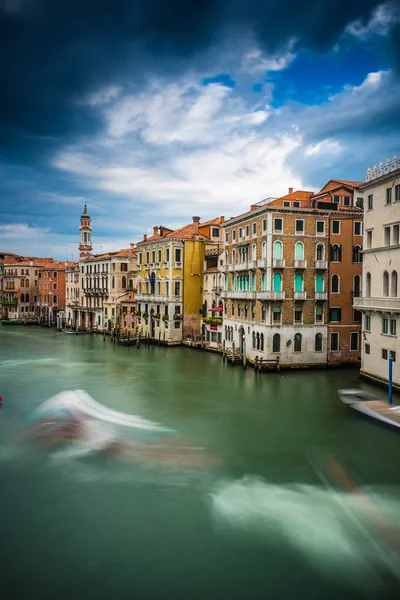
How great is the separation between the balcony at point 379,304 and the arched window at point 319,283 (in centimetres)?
409

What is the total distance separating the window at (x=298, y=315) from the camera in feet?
90.9

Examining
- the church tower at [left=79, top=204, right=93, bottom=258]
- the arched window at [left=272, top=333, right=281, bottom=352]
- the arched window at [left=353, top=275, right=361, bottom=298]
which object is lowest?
the arched window at [left=272, top=333, right=281, bottom=352]

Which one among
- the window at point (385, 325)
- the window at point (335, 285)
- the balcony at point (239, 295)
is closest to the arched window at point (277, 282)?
the balcony at point (239, 295)

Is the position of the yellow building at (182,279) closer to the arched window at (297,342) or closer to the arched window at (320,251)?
the arched window at (297,342)

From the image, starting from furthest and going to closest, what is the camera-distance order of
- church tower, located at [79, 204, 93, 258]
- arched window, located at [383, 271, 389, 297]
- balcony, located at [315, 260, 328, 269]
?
church tower, located at [79, 204, 93, 258]
balcony, located at [315, 260, 328, 269]
arched window, located at [383, 271, 389, 297]

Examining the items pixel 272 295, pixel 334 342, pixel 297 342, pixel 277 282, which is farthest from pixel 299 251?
pixel 334 342

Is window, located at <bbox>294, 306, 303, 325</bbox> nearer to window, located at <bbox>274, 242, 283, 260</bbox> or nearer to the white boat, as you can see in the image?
window, located at <bbox>274, 242, 283, 260</bbox>

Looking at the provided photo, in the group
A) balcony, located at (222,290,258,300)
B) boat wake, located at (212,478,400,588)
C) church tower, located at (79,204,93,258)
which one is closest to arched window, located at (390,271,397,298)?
balcony, located at (222,290,258,300)

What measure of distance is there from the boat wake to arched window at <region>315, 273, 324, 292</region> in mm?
17304

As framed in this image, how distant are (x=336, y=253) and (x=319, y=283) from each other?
210cm

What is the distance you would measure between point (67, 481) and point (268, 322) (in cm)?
1697

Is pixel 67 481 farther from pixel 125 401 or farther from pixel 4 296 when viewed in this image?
pixel 4 296

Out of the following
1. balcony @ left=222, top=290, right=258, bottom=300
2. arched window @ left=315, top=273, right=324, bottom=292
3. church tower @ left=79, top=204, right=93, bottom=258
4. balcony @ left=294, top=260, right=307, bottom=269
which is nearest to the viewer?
balcony @ left=294, top=260, right=307, bottom=269

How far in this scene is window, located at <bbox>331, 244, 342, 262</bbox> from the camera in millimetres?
28188
